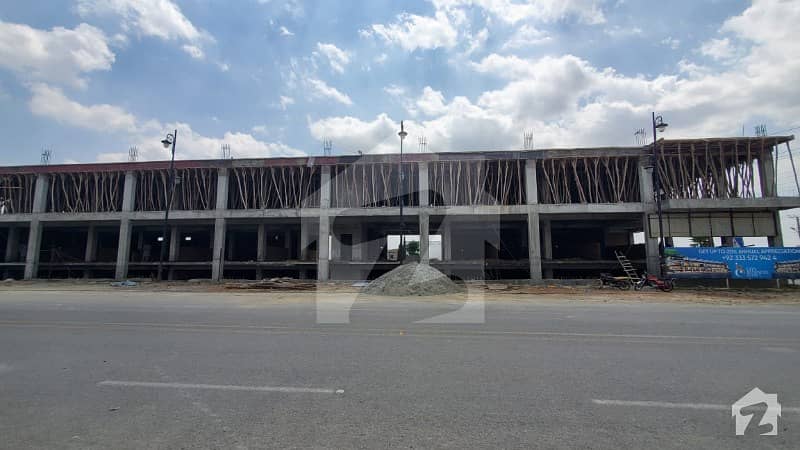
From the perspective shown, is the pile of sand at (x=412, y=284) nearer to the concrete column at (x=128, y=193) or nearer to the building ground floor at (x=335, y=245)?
the building ground floor at (x=335, y=245)

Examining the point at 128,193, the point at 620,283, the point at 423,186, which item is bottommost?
the point at 620,283

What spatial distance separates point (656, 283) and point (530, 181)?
32.5 feet

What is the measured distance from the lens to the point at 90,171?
3075 centimetres

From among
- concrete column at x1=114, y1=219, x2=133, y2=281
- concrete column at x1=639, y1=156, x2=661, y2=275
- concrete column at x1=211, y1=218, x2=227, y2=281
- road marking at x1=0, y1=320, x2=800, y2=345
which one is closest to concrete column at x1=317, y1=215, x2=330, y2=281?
concrete column at x1=211, y1=218, x2=227, y2=281

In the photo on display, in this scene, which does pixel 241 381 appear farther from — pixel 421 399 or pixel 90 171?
pixel 90 171

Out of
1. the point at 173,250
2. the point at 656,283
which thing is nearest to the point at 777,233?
the point at 656,283

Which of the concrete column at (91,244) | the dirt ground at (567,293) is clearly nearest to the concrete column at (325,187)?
the dirt ground at (567,293)

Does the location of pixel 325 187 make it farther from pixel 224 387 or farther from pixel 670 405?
pixel 670 405

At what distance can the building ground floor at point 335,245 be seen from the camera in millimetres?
27734

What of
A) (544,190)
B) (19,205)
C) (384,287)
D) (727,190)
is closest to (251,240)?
(19,205)

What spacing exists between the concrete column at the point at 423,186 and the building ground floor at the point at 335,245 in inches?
39.3

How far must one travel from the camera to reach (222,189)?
96.1 feet

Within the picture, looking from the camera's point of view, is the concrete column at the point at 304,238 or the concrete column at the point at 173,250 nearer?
the concrete column at the point at 304,238

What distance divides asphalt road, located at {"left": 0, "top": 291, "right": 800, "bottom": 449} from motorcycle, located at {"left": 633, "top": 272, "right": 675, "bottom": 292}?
43.8ft
